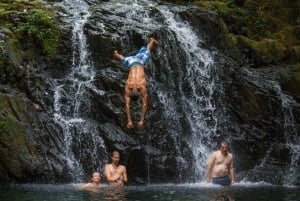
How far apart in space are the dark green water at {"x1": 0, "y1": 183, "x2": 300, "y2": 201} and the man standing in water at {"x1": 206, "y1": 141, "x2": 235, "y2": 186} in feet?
0.87

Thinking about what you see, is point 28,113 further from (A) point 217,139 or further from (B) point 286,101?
(B) point 286,101

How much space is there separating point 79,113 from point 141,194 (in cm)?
488

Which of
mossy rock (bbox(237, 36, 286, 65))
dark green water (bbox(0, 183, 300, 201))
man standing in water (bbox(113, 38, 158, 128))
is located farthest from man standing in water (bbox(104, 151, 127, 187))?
mossy rock (bbox(237, 36, 286, 65))

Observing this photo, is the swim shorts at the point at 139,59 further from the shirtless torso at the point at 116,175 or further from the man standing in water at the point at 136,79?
the shirtless torso at the point at 116,175

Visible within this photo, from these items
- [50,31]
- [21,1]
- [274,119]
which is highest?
[21,1]

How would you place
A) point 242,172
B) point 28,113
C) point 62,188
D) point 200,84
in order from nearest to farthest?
point 62,188
point 28,113
point 242,172
point 200,84

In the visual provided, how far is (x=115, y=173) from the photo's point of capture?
1498 cm

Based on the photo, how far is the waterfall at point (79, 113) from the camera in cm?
1590

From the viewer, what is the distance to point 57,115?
16.5 metres

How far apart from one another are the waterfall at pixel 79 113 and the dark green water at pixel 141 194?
1.38 m

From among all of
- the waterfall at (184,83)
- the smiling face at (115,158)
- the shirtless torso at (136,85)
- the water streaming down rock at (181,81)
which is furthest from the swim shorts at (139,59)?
the waterfall at (184,83)

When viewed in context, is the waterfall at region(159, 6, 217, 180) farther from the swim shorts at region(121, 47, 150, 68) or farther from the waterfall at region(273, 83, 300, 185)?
the swim shorts at region(121, 47, 150, 68)

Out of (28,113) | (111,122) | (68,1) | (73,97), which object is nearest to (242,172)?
(111,122)

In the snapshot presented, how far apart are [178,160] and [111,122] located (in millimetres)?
2284
